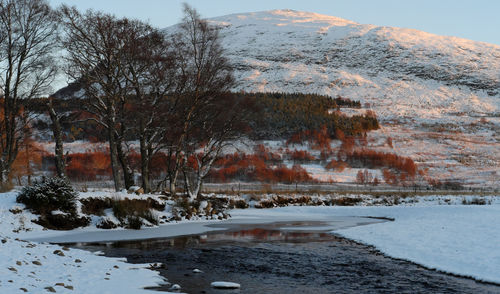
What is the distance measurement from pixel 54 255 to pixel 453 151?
147610 mm

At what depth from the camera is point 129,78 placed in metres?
29.8

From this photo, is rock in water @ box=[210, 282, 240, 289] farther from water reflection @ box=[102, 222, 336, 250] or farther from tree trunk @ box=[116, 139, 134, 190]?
tree trunk @ box=[116, 139, 134, 190]

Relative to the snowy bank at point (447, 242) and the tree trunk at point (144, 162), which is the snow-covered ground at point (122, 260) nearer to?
the snowy bank at point (447, 242)

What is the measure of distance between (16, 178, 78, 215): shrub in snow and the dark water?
18.6 ft

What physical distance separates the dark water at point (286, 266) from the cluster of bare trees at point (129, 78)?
39.2 feet

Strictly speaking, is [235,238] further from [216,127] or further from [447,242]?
[216,127]

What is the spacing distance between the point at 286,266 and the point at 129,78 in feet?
67.3

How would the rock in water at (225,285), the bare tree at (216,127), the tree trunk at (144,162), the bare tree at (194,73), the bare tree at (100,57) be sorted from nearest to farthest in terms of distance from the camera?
the rock in water at (225,285) → the bare tree at (100,57) → the tree trunk at (144,162) → the bare tree at (194,73) → the bare tree at (216,127)

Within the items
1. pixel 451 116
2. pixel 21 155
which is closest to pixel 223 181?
pixel 21 155

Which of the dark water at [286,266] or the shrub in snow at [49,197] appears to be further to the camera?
the shrub in snow at [49,197]

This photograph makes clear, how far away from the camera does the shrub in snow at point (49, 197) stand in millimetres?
Answer: 21484

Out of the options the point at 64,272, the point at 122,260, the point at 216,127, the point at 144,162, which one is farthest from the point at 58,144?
the point at 64,272

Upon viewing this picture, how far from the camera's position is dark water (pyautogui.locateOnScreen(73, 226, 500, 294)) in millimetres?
11211

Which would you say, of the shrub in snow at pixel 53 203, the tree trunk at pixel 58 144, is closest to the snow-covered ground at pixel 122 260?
the shrub in snow at pixel 53 203
